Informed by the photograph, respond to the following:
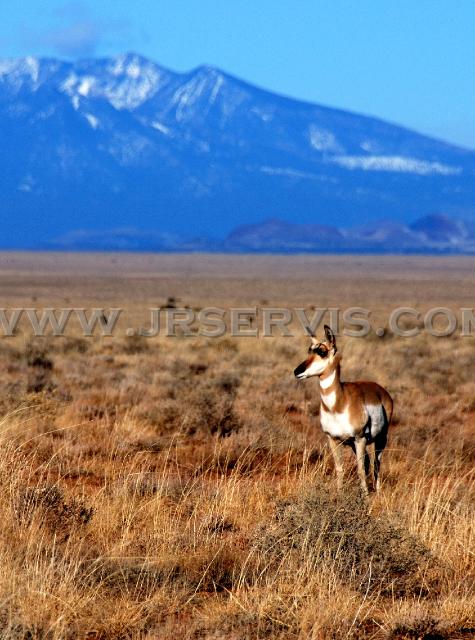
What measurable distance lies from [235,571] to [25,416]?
19.2ft

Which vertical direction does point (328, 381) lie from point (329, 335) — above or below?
below

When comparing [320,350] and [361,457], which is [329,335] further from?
[361,457]

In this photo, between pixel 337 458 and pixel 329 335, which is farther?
pixel 329 335

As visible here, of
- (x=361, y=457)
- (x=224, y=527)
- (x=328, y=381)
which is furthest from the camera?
(x=328, y=381)

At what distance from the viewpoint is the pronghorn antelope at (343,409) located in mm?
8141

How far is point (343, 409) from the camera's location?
815cm

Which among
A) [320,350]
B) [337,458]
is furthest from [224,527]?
[320,350]

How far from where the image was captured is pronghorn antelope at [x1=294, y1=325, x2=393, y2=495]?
8141 mm

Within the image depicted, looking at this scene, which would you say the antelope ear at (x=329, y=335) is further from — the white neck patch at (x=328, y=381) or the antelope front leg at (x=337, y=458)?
the antelope front leg at (x=337, y=458)

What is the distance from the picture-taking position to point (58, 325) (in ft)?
102

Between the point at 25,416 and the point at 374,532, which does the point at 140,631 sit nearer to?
the point at 374,532

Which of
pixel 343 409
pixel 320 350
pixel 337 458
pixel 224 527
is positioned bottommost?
pixel 224 527

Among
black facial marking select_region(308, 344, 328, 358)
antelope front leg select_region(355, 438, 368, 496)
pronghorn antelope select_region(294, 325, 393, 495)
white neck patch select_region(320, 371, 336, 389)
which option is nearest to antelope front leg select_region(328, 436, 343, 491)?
pronghorn antelope select_region(294, 325, 393, 495)

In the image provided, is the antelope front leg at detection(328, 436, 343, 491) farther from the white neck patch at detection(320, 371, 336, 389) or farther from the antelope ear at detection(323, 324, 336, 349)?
the antelope ear at detection(323, 324, 336, 349)
